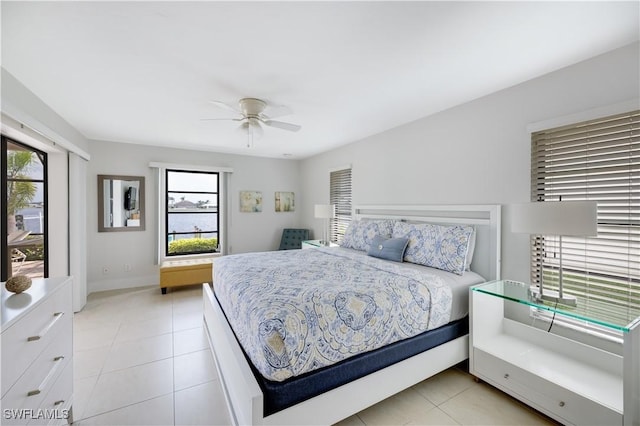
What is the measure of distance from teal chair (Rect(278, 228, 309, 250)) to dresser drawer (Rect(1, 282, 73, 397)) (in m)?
4.15

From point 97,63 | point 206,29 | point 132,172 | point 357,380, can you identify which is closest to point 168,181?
point 132,172

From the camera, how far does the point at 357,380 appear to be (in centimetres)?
173

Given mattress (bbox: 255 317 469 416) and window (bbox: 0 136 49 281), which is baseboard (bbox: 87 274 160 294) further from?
mattress (bbox: 255 317 469 416)

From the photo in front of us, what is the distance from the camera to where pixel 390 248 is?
3.06 m

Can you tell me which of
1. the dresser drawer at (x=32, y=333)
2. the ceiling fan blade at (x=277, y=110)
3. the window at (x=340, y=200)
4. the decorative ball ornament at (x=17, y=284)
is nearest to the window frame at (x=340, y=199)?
the window at (x=340, y=200)

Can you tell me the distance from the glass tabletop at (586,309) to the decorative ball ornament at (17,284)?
3010 mm

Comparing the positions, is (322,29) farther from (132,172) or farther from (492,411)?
(132,172)

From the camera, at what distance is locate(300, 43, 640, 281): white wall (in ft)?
6.66

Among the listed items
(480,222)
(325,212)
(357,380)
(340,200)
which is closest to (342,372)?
(357,380)

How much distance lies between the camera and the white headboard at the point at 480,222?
103 inches

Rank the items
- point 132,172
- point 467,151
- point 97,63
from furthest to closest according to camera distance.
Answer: point 132,172, point 467,151, point 97,63

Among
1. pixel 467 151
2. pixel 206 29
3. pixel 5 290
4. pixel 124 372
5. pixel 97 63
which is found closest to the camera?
pixel 5 290

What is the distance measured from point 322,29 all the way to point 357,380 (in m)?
2.25

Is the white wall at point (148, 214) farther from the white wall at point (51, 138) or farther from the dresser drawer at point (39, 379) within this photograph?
the dresser drawer at point (39, 379)
